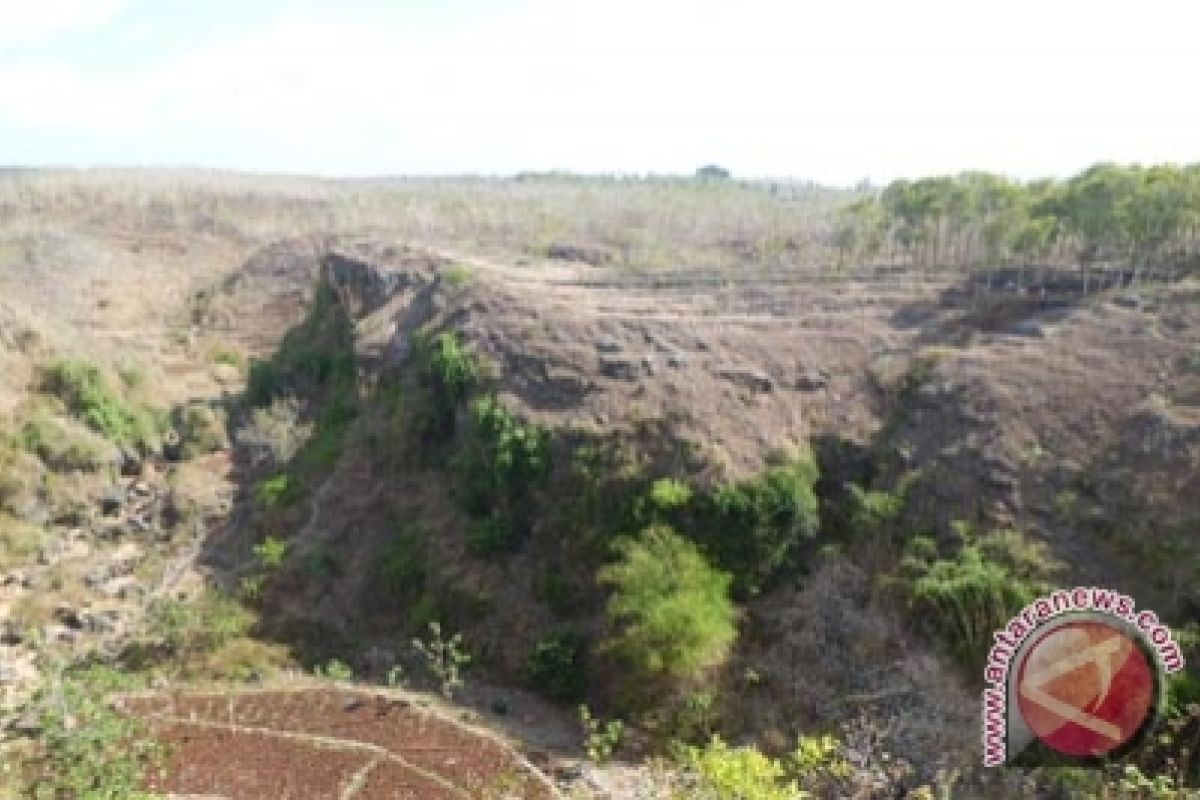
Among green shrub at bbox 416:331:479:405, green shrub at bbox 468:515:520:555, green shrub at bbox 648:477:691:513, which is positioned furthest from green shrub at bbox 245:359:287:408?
green shrub at bbox 648:477:691:513

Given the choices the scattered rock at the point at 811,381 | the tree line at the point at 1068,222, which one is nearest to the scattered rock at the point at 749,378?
the scattered rock at the point at 811,381

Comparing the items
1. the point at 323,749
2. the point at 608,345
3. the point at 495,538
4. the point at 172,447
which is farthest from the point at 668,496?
the point at 172,447

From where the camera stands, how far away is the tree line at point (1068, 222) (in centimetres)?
2481

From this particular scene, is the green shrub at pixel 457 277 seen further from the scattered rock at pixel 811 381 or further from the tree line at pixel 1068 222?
the tree line at pixel 1068 222

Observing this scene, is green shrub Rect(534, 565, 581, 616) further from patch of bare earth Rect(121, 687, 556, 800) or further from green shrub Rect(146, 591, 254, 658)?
green shrub Rect(146, 591, 254, 658)

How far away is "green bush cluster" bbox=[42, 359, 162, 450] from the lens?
2736 centimetres

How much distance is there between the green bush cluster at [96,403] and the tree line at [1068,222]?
19.9 m

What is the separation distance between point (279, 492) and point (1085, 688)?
54.5ft

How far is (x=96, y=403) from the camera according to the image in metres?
27.7

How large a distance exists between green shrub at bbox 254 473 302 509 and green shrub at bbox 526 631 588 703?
8224 millimetres

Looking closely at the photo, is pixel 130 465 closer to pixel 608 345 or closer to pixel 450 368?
pixel 450 368

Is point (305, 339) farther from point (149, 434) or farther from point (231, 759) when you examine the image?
point (231, 759)

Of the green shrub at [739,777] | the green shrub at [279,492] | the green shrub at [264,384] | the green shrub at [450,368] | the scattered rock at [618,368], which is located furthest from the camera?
the green shrub at [264,384]

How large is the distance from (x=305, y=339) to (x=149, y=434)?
197 inches
